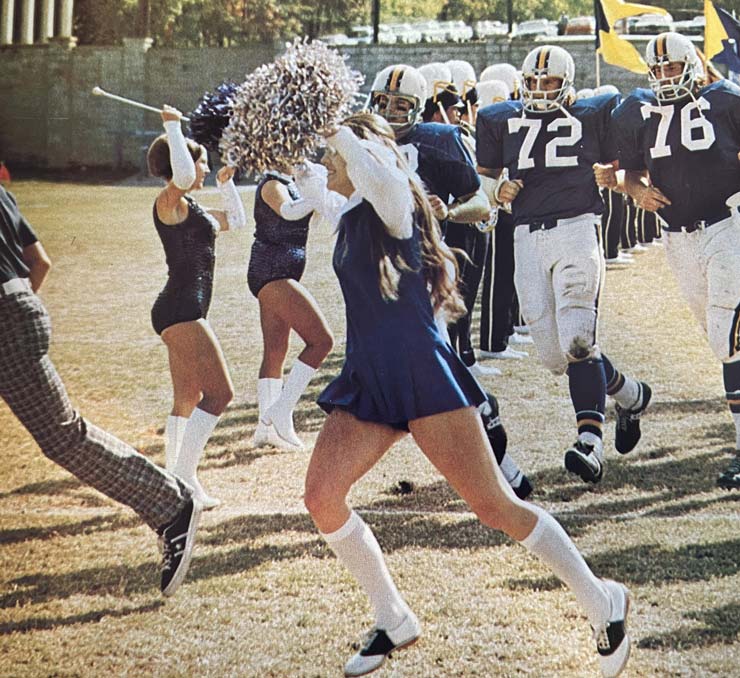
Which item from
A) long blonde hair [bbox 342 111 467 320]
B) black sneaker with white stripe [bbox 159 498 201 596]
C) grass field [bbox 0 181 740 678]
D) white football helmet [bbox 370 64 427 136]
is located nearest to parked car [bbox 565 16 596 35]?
grass field [bbox 0 181 740 678]

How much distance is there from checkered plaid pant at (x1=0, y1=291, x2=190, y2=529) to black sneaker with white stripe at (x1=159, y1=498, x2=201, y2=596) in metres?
0.06

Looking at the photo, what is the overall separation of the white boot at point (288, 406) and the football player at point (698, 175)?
1.32 meters

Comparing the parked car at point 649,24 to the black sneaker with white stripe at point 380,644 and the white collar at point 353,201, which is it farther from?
the black sneaker with white stripe at point 380,644

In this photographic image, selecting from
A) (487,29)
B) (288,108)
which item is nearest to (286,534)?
(288,108)

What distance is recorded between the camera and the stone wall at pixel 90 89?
5086 millimetres

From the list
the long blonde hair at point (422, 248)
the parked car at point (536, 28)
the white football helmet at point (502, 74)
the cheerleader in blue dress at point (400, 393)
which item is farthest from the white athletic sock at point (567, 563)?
the parked car at point (536, 28)

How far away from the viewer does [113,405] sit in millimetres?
5172

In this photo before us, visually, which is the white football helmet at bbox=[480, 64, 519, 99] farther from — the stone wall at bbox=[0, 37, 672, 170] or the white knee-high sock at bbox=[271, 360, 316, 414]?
the white knee-high sock at bbox=[271, 360, 316, 414]

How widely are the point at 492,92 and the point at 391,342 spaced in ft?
14.2

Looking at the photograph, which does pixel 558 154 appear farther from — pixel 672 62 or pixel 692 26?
pixel 692 26

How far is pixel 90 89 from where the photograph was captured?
5555 mm

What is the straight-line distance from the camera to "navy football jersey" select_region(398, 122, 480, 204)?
14.9 ft

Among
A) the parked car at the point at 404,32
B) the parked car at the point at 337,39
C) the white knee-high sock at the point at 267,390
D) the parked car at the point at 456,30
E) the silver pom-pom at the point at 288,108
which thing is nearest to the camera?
the silver pom-pom at the point at 288,108

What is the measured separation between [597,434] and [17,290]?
2.10 meters
